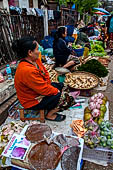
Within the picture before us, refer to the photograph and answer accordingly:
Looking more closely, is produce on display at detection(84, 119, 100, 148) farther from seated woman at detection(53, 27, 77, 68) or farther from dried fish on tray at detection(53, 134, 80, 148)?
seated woman at detection(53, 27, 77, 68)

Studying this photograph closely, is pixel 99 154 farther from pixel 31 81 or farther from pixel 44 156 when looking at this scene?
pixel 31 81

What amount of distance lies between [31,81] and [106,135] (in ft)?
4.43

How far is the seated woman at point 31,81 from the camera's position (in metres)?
2.06

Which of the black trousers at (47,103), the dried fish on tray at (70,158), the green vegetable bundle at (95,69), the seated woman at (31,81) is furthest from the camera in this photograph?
the green vegetable bundle at (95,69)

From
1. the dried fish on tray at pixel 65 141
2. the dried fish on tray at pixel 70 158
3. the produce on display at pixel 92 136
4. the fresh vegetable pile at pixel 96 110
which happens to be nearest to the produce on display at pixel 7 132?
the dried fish on tray at pixel 65 141

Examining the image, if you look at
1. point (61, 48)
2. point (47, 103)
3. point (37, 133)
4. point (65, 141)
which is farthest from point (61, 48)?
point (65, 141)

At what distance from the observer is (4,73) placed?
3742 mm

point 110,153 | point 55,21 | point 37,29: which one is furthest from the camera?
point 55,21

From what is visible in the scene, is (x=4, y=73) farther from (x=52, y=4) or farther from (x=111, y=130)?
(x=52, y=4)

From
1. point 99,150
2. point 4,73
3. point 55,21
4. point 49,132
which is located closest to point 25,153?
point 49,132

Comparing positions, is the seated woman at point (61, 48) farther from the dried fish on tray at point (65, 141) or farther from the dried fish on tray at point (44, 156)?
the dried fish on tray at point (44, 156)

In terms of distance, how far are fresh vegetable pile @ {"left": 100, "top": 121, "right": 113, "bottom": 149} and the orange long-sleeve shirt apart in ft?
3.26

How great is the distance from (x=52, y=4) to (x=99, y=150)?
419 inches

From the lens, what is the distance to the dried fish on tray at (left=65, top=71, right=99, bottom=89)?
135 inches
